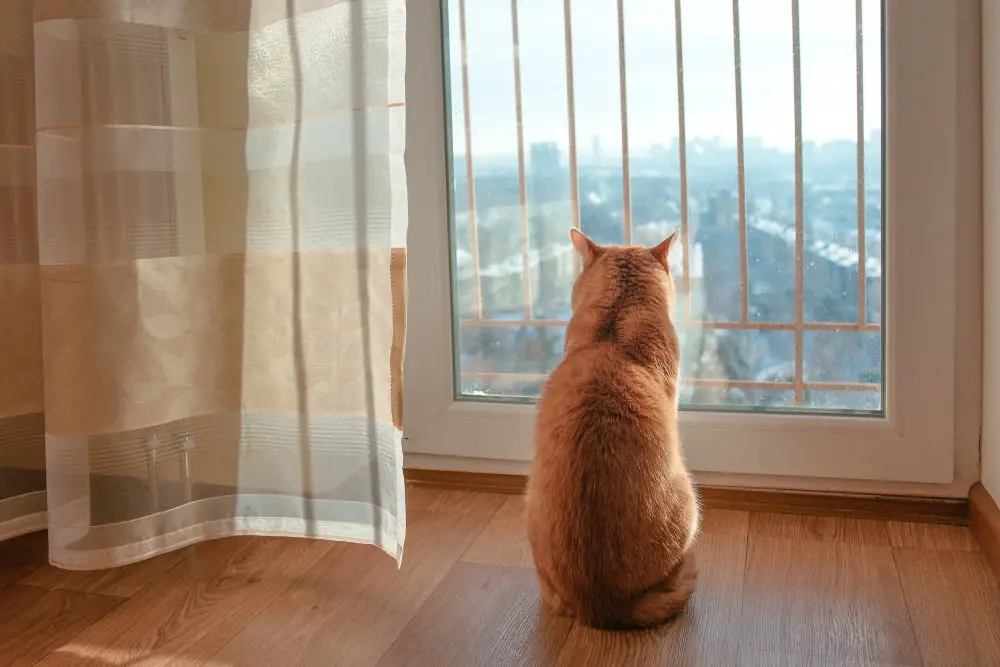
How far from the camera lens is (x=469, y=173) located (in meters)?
1.70

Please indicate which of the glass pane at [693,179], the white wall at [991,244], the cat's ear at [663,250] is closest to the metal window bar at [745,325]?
the glass pane at [693,179]

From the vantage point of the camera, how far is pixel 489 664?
108cm

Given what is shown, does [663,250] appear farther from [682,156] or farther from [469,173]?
[469,173]

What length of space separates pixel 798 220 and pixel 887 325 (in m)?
0.22

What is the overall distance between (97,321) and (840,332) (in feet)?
3.72

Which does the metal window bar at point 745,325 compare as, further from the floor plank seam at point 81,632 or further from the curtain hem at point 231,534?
the floor plank seam at point 81,632

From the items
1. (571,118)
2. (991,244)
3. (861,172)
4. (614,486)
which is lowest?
(614,486)

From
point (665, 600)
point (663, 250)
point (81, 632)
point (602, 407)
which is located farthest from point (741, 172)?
point (81, 632)

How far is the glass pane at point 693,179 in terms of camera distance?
4.91 ft

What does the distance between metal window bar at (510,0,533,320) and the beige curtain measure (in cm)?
48

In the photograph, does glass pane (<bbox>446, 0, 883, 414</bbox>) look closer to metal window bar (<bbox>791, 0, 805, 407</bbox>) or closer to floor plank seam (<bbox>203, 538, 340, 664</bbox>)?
metal window bar (<bbox>791, 0, 805, 407</bbox>)

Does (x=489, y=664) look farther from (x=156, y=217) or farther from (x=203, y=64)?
(x=203, y=64)

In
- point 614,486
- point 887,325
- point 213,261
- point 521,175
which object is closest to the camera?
point 614,486

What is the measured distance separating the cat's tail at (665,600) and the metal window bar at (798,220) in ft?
1.63
